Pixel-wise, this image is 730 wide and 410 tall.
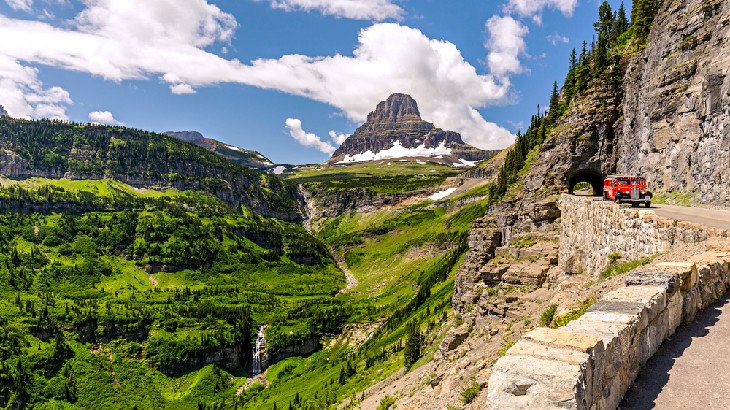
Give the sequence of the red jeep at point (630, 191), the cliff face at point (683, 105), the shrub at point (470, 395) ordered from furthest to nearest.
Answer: the cliff face at point (683, 105) < the red jeep at point (630, 191) < the shrub at point (470, 395)

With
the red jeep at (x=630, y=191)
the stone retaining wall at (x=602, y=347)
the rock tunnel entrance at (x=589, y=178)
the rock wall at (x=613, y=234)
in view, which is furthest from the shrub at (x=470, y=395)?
the rock tunnel entrance at (x=589, y=178)

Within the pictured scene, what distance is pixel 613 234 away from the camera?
1165 inches

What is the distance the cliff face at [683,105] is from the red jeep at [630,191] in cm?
657

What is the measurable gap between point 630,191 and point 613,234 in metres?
14.6

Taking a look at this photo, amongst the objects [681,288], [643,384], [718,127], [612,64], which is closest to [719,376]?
[643,384]

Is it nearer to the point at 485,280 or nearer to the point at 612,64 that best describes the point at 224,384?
the point at 485,280

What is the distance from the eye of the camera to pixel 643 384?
33.9 ft

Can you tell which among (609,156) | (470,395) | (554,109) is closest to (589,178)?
(609,156)

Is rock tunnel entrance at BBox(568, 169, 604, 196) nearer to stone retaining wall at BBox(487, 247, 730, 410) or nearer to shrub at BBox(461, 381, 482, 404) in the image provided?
stone retaining wall at BBox(487, 247, 730, 410)

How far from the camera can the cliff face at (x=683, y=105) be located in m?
42.5

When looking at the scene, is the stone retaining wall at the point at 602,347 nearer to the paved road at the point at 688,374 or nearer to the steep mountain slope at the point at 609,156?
the paved road at the point at 688,374

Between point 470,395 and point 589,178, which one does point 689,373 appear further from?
point 589,178

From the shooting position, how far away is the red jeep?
40.6m

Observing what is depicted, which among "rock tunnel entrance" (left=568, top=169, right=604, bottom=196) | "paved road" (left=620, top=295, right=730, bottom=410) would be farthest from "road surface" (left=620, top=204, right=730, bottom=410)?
"rock tunnel entrance" (left=568, top=169, right=604, bottom=196)
